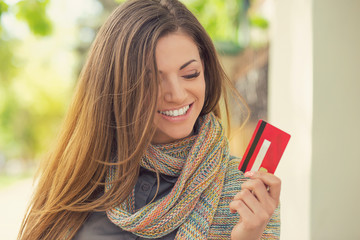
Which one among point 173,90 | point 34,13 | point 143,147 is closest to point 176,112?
point 173,90

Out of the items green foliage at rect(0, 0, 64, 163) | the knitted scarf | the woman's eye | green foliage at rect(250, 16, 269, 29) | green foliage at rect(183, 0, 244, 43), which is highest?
green foliage at rect(183, 0, 244, 43)

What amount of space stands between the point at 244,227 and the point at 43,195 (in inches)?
41.0

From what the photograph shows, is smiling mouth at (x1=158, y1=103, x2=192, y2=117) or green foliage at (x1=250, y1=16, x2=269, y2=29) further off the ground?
green foliage at (x1=250, y1=16, x2=269, y2=29)

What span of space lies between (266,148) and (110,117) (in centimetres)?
74

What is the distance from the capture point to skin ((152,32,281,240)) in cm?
159

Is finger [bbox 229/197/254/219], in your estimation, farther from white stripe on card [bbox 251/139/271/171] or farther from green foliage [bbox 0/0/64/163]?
green foliage [bbox 0/0/64/163]

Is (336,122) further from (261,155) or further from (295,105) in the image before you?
(261,155)

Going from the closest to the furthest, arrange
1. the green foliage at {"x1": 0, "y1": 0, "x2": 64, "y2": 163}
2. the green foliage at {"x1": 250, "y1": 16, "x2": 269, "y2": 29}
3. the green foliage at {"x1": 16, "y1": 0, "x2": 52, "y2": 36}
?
the green foliage at {"x1": 16, "y1": 0, "x2": 52, "y2": 36}, the green foliage at {"x1": 250, "y1": 16, "x2": 269, "y2": 29}, the green foliage at {"x1": 0, "y1": 0, "x2": 64, "y2": 163}

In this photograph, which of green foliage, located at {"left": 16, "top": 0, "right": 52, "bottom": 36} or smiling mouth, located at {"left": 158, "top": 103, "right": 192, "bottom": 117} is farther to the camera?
green foliage, located at {"left": 16, "top": 0, "right": 52, "bottom": 36}

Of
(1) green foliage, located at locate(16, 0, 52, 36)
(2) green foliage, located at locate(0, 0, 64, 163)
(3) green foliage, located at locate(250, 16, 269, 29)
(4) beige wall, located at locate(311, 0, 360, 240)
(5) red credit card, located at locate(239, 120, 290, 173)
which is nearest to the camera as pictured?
(5) red credit card, located at locate(239, 120, 290, 173)

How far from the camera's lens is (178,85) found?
1.76m

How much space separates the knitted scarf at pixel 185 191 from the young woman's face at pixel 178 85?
111 mm

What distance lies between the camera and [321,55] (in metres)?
2.01

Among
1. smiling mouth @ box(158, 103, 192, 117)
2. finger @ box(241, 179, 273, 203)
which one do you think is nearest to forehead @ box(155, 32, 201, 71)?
smiling mouth @ box(158, 103, 192, 117)
